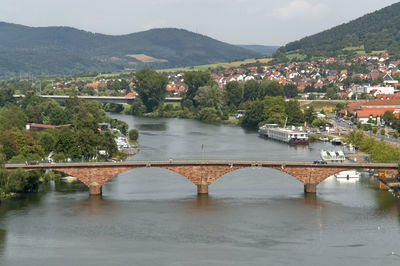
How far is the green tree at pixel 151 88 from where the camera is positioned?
140 metres

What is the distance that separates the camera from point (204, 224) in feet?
157

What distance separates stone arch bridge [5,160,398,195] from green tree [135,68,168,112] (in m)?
83.3

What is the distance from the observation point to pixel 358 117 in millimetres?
109438

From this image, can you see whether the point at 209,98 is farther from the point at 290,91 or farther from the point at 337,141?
the point at 337,141

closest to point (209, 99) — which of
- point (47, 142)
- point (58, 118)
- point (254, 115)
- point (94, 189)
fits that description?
point (254, 115)

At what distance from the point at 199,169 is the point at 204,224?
9066 millimetres

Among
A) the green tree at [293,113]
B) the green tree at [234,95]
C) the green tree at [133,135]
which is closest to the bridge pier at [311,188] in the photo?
the green tree at [133,135]

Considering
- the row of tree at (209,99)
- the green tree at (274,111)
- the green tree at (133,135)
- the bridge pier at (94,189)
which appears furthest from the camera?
the row of tree at (209,99)

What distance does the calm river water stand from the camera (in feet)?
136

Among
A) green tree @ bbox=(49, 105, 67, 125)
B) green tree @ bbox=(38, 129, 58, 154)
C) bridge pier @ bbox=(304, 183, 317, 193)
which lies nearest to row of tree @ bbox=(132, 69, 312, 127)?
green tree @ bbox=(49, 105, 67, 125)

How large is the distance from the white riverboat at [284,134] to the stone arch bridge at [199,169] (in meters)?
34.7

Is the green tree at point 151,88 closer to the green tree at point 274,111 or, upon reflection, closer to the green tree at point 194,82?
the green tree at point 194,82

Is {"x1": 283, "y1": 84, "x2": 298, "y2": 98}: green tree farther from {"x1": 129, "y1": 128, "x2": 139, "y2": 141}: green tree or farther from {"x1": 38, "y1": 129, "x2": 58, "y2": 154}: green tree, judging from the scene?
{"x1": 38, "y1": 129, "x2": 58, "y2": 154}: green tree

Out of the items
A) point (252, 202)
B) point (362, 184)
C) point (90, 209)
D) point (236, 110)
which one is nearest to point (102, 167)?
point (90, 209)
